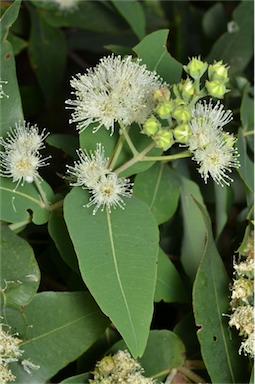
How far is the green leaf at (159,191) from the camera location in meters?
1.38

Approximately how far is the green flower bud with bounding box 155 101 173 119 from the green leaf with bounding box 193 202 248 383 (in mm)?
212

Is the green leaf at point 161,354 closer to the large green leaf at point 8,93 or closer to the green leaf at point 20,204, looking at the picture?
the green leaf at point 20,204

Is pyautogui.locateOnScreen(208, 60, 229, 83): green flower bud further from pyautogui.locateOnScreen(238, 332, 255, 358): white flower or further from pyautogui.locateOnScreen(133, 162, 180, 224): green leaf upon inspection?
pyautogui.locateOnScreen(238, 332, 255, 358): white flower

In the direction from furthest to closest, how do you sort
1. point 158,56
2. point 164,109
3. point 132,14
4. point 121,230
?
point 132,14 → point 158,56 → point 121,230 → point 164,109

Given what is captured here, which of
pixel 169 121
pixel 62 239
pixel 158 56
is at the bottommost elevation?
pixel 62 239

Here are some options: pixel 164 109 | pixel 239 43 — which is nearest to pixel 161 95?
pixel 164 109

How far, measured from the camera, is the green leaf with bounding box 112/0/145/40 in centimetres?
170

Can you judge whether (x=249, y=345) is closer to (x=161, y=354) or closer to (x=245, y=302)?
(x=245, y=302)

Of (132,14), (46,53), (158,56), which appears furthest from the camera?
(46,53)

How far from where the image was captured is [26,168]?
3.89ft

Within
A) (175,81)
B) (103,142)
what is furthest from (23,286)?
(175,81)

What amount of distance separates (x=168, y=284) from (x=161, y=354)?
5.4 inches

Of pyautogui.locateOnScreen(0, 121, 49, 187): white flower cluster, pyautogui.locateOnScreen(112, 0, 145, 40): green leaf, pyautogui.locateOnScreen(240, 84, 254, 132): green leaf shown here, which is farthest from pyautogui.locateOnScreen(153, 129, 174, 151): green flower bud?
pyautogui.locateOnScreen(112, 0, 145, 40): green leaf

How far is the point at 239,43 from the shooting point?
5.92ft
